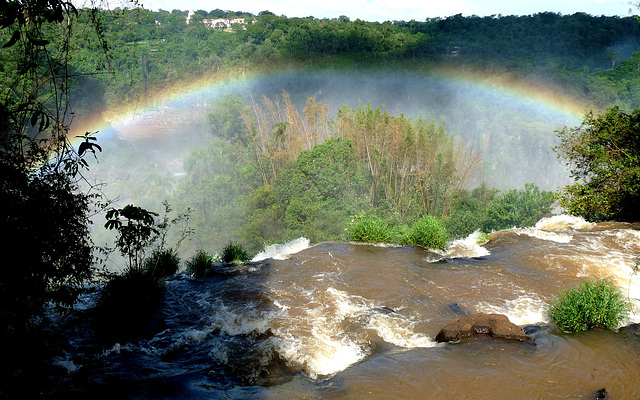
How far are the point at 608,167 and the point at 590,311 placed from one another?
1019cm

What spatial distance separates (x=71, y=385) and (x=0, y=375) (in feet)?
3.96

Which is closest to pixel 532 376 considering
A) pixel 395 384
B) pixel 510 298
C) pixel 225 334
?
pixel 395 384

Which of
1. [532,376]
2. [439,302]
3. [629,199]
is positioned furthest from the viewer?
[629,199]

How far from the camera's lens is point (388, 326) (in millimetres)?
8094

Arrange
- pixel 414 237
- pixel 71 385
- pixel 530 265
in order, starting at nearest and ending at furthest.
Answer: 1. pixel 71 385
2. pixel 530 265
3. pixel 414 237

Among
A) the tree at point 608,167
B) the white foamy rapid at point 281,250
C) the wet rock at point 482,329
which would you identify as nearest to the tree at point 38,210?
the wet rock at point 482,329

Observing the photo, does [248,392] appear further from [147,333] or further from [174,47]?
[174,47]

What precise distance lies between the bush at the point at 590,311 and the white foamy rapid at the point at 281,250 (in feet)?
24.9

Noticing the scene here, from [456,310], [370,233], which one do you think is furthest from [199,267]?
[456,310]

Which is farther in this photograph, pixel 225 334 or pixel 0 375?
pixel 225 334

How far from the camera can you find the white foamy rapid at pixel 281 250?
1327cm

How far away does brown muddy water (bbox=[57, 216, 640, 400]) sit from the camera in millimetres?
6004

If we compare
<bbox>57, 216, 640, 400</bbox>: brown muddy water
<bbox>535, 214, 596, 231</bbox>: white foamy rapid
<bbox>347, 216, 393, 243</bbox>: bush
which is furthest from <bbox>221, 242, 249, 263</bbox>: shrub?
<bbox>535, 214, 596, 231</bbox>: white foamy rapid

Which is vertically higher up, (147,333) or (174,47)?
(174,47)
